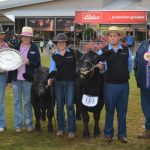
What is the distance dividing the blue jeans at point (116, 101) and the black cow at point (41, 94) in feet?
3.71

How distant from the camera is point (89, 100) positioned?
7500mm

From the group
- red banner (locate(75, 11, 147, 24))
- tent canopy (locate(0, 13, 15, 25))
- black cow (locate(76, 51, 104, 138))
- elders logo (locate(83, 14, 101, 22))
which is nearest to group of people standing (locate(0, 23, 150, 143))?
black cow (locate(76, 51, 104, 138))

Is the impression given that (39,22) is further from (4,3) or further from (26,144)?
(26,144)

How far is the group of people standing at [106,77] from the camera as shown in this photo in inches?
286

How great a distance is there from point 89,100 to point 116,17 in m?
25.2

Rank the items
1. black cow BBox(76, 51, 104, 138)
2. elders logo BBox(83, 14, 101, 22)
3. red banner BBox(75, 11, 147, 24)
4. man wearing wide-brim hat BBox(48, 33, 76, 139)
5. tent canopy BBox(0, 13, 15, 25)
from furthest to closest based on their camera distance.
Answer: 1. tent canopy BBox(0, 13, 15, 25)
2. elders logo BBox(83, 14, 101, 22)
3. red banner BBox(75, 11, 147, 24)
4. man wearing wide-brim hat BBox(48, 33, 76, 139)
5. black cow BBox(76, 51, 104, 138)

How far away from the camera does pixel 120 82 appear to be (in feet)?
23.9

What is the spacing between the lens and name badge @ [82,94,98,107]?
7.48m

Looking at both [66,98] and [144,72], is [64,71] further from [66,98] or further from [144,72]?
[144,72]

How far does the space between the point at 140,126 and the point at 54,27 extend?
3720 centimetres

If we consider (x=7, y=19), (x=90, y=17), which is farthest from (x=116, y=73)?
(x=7, y=19)

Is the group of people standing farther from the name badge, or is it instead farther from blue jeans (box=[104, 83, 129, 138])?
the name badge

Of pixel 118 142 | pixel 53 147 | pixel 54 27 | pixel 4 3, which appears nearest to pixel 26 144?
pixel 53 147

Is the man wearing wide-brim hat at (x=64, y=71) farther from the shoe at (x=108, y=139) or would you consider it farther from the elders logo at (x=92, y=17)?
the elders logo at (x=92, y=17)
